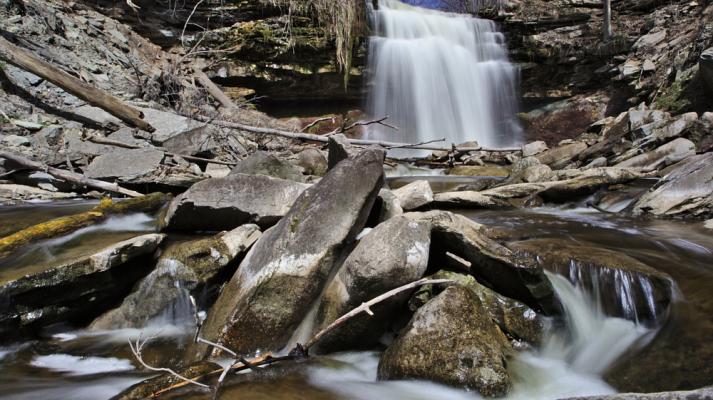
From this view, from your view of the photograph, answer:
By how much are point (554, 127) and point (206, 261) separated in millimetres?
13793

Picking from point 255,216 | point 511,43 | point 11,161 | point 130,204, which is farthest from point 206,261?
point 511,43

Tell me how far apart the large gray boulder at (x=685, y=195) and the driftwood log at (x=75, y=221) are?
5.84m

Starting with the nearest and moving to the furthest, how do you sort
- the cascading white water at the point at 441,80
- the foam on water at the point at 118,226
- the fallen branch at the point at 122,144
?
the foam on water at the point at 118,226, the fallen branch at the point at 122,144, the cascading white water at the point at 441,80

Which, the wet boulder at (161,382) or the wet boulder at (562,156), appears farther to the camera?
the wet boulder at (562,156)

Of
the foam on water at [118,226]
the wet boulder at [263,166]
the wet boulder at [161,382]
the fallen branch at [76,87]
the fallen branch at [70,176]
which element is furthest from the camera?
the fallen branch at [76,87]

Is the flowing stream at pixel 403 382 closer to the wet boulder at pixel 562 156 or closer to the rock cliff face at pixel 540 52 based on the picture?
the wet boulder at pixel 562 156

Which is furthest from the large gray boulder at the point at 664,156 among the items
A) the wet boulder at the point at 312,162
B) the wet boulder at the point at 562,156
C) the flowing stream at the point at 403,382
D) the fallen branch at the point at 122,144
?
the fallen branch at the point at 122,144

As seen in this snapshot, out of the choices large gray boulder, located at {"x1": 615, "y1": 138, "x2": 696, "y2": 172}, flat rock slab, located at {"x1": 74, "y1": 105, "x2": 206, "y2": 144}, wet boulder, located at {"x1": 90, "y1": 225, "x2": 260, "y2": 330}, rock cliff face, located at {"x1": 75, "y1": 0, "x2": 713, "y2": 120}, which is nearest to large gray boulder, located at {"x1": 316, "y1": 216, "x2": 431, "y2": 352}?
wet boulder, located at {"x1": 90, "y1": 225, "x2": 260, "y2": 330}

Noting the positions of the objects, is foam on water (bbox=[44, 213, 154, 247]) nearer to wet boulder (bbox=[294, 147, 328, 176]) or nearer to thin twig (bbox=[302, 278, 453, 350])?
thin twig (bbox=[302, 278, 453, 350])

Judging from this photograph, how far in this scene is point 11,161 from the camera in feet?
21.3

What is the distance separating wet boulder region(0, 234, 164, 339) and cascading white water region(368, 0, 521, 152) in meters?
11.0

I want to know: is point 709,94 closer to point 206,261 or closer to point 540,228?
point 540,228

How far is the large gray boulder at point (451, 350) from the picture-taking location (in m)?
2.69

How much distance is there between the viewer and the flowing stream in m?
2.70
